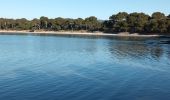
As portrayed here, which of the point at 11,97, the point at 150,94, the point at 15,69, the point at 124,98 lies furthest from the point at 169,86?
the point at 15,69

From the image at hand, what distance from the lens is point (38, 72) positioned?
4294 centimetres

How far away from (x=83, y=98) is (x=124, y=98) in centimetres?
360

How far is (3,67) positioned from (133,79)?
17.9 m

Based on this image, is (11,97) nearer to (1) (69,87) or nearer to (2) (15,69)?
(1) (69,87)

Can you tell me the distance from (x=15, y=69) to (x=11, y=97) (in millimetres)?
16194

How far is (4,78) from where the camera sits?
1476 inches

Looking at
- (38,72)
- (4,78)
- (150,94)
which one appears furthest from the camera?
(38,72)

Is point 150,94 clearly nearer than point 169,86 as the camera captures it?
Yes

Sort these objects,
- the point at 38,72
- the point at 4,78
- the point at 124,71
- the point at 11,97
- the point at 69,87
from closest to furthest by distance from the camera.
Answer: the point at 11,97, the point at 69,87, the point at 4,78, the point at 38,72, the point at 124,71

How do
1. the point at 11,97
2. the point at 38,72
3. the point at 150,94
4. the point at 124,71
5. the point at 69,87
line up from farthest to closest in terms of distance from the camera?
1. the point at 124,71
2. the point at 38,72
3. the point at 69,87
4. the point at 150,94
5. the point at 11,97

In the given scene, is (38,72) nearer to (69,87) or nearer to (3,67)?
(3,67)

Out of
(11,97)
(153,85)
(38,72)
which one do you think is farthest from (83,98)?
(38,72)

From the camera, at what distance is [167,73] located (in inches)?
1747

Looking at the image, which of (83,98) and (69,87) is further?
(69,87)
